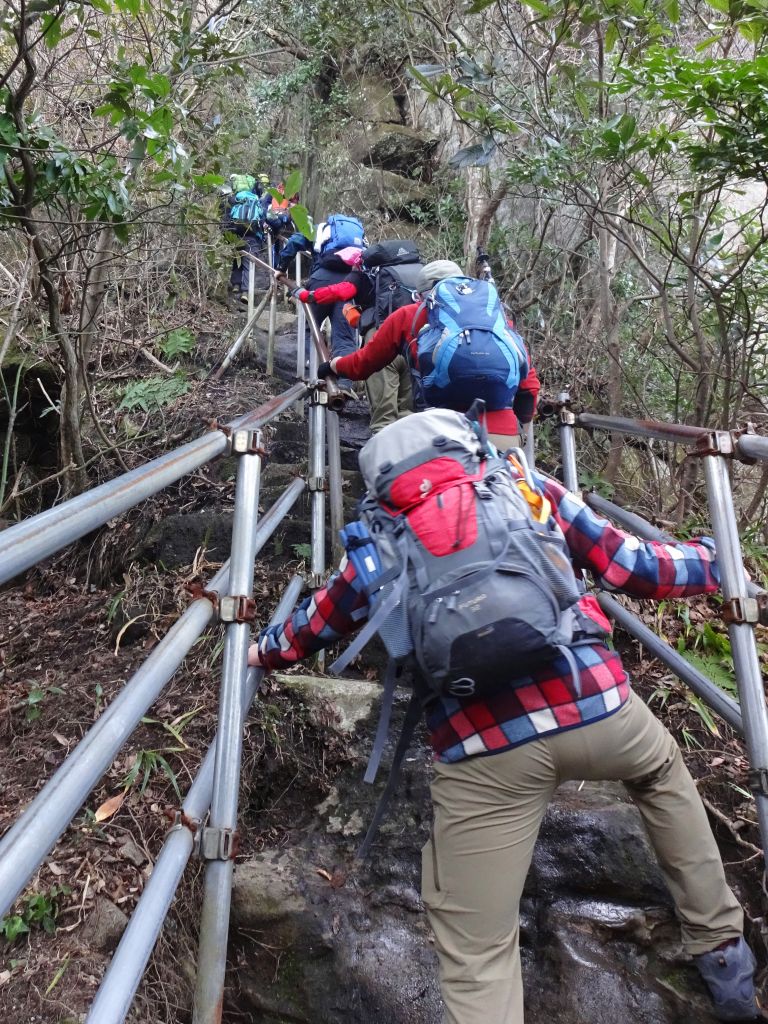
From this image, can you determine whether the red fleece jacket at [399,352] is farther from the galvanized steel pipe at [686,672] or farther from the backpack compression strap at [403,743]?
the backpack compression strap at [403,743]

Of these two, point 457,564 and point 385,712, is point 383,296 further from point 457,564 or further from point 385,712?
point 457,564

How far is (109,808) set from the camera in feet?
8.63

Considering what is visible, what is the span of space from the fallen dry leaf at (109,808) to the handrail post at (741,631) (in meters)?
2.09

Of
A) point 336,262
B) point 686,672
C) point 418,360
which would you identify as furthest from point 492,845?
point 336,262

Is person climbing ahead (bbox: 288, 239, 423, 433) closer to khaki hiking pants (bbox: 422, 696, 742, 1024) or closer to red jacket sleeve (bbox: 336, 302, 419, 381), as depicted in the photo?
red jacket sleeve (bbox: 336, 302, 419, 381)

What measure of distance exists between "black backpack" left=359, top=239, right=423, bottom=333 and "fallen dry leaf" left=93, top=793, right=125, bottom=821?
337 cm

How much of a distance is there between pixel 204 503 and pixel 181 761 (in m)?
2.28

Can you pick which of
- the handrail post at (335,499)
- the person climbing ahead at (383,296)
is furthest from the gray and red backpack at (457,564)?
the person climbing ahead at (383,296)

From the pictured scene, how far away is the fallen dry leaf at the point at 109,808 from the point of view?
2596 mm

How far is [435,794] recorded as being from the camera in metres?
1.76

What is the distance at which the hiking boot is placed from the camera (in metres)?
1.94

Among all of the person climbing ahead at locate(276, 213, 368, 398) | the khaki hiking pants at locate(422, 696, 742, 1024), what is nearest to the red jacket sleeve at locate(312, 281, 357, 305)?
the person climbing ahead at locate(276, 213, 368, 398)

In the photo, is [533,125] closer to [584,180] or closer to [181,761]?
[584,180]

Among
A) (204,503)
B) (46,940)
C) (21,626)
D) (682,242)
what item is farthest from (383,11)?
(46,940)
